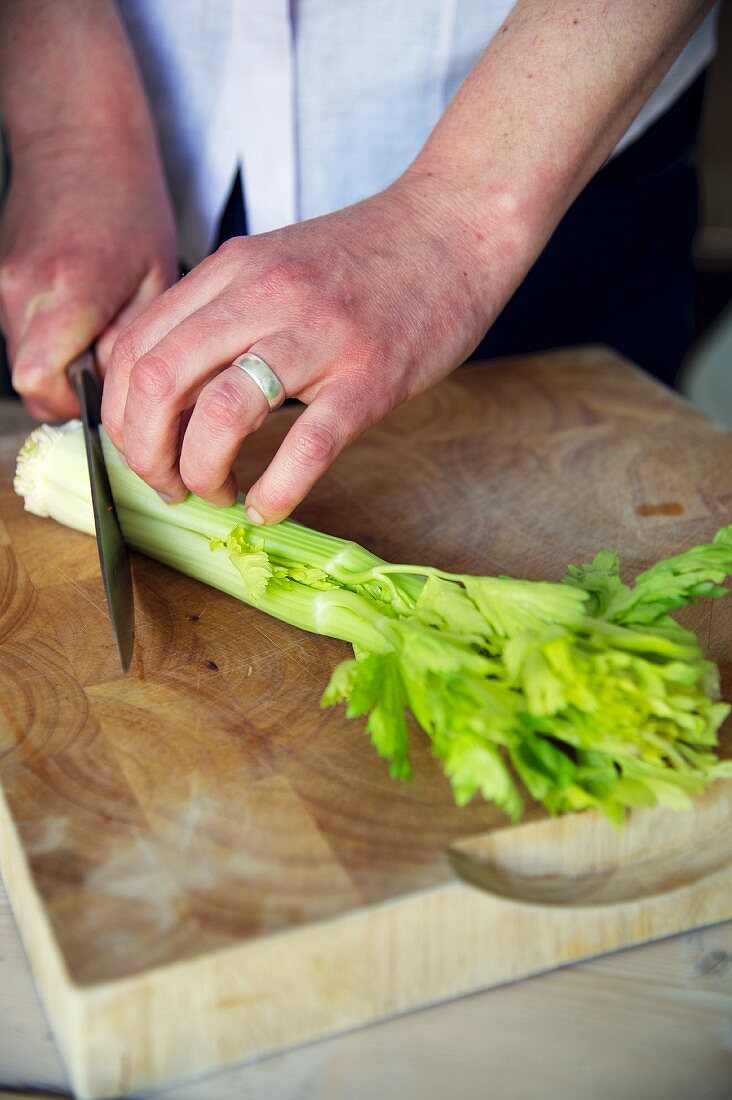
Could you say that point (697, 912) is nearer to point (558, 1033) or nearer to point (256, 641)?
point (558, 1033)

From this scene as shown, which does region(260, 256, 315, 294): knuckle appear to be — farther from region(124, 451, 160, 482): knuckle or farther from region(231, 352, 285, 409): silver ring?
region(124, 451, 160, 482): knuckle

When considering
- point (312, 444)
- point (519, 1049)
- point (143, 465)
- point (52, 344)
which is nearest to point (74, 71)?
point (52, 344)

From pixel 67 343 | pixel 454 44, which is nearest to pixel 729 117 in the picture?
pixel 454 44

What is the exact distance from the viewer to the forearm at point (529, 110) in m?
1.65

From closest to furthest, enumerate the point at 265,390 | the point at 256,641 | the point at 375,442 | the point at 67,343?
the point at 265,390
the point at 256,641
the point at 67,343
the point at 375,442

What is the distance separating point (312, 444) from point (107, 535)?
12.8 inches

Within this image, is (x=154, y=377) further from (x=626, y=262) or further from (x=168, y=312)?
(x=626, y=262)

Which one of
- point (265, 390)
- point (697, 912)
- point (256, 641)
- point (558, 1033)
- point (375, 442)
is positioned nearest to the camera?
point (558, 1033)

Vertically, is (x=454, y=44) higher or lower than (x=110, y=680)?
higher

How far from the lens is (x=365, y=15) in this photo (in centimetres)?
202

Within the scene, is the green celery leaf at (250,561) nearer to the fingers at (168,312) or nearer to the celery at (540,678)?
the celery at (540,678)

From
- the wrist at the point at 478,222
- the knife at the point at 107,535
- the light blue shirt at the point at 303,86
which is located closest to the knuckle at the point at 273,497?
the knife at the point at 107,535

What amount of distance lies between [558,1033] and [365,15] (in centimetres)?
175

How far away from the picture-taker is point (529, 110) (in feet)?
5.43
